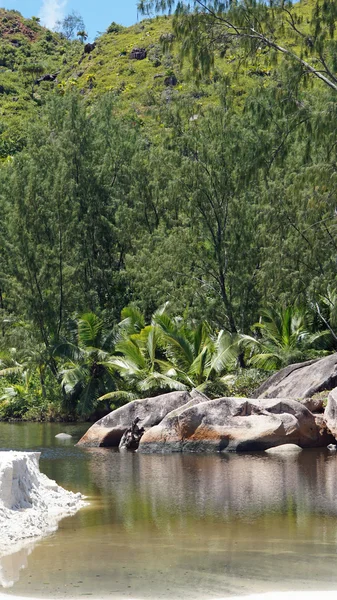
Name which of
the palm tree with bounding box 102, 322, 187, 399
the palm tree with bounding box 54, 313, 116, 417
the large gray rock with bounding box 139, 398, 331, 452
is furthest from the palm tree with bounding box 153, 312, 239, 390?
the large gray rock with bounding box 139, 398, 331, 452

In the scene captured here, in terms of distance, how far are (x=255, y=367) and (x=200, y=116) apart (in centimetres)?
1011

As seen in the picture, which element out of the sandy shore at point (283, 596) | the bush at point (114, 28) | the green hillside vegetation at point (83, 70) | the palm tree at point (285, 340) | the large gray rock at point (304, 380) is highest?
the bush at point (114, 28)

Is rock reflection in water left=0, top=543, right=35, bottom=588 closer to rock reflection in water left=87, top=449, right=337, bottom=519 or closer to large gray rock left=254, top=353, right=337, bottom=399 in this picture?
rock reflection in water left=87, top=449, right=337, bottom=519

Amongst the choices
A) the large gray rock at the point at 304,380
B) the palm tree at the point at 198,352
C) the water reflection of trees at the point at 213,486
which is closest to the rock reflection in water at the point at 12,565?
the water reflection of trees at the point at 213,486

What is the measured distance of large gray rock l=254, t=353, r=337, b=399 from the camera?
81.3 ft

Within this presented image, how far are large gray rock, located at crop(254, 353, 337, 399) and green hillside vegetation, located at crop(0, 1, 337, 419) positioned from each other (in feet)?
5.01

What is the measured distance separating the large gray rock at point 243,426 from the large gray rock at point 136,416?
1.59m

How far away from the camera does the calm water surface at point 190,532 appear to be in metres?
9.09

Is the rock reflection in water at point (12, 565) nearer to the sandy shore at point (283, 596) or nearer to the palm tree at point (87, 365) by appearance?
the sandy shore at point (283, 596)

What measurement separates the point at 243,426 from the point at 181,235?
42.6 feet

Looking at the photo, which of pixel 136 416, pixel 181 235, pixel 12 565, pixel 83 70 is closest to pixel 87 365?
pixel 181 235

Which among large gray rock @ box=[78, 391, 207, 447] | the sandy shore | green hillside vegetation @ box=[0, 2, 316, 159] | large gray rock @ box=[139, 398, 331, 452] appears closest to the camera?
the sandy shore

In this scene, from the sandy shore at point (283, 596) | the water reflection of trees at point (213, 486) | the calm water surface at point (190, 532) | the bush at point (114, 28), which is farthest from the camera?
the bush at point (114, 28)

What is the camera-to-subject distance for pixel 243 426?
2233cm
